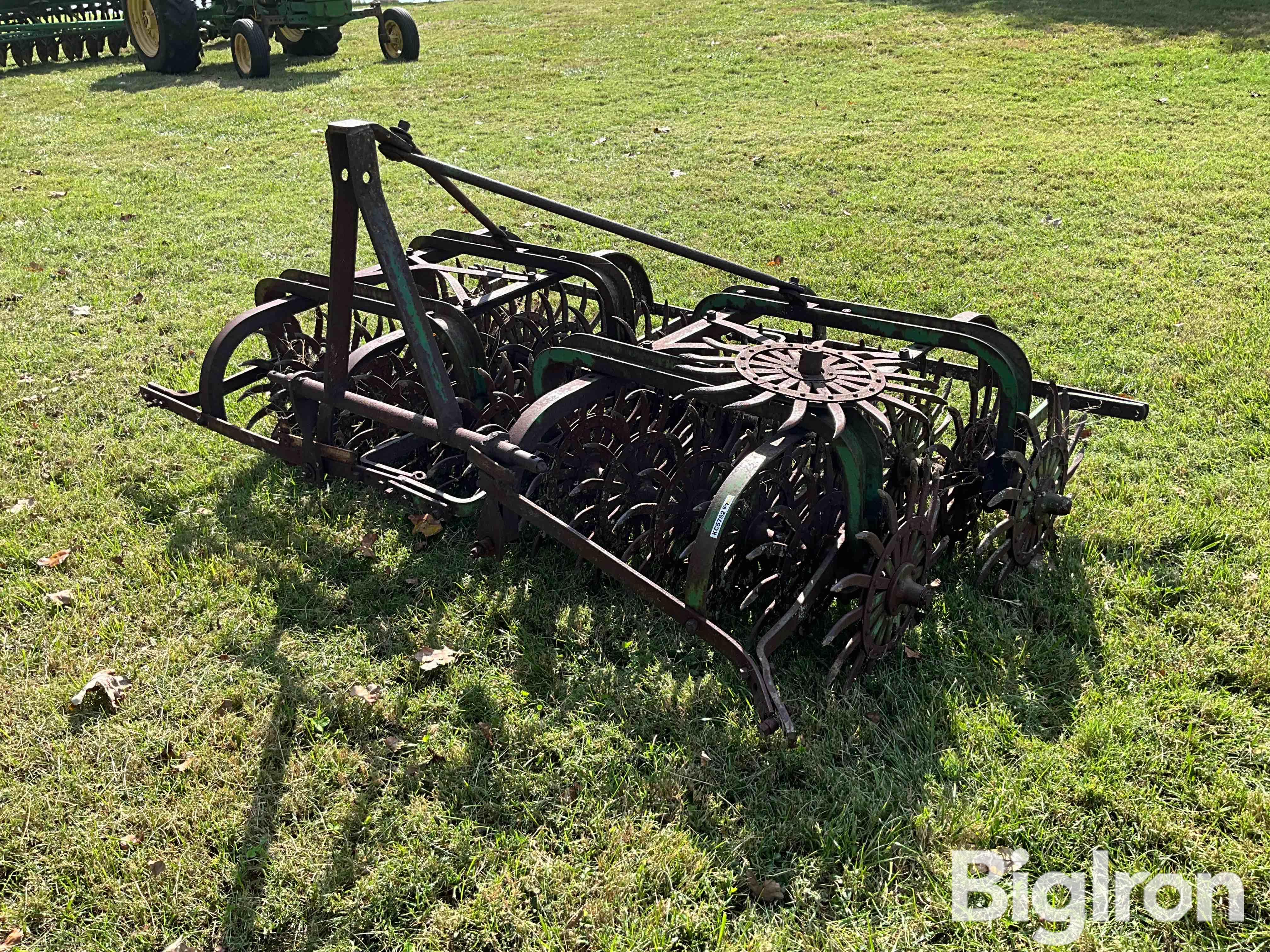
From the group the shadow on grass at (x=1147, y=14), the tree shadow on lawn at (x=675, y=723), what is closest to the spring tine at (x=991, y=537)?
the tree shadow on lawn at (x=675, y=723)

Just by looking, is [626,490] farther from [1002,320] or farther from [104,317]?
[104,317]

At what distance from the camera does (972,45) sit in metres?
13.3

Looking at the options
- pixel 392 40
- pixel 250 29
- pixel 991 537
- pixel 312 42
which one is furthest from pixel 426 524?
pixel 312 42

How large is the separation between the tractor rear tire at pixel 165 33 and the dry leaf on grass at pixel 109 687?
1382 cm

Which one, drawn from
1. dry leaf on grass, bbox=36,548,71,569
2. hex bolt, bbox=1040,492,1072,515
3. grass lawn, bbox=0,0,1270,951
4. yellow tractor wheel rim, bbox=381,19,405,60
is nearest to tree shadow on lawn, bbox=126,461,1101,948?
grass lawn, bbox=0,0,1270,951

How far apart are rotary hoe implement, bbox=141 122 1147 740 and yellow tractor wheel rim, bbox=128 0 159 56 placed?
13955mm

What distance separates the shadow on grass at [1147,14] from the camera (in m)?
12.9

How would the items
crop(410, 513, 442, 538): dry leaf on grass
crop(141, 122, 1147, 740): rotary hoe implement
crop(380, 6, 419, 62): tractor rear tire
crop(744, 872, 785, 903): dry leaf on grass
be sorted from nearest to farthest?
crop(744, 872, 785, 903): dry leaf on grass → crop(141, 122, 1147, 740): rotary hoe implement → crop(410, 513, 442, 538): dry leaf on grass → crop(380, 6, 419, 62): tractor rear tire

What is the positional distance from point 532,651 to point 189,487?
1.99 m

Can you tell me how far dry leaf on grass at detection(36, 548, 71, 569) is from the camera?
3.74m

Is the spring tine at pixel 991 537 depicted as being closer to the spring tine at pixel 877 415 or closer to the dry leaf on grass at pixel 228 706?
the spring tine at pixel 877 415

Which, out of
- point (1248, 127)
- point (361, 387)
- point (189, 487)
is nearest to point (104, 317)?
point (189, 487)

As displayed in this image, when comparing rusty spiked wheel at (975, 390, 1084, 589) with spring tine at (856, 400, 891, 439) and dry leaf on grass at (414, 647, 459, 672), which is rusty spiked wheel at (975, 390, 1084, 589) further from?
dry leaf on grass at (414, 647, 459, 672)

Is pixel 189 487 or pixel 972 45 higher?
pixel 972 45
